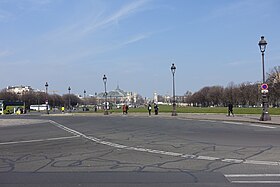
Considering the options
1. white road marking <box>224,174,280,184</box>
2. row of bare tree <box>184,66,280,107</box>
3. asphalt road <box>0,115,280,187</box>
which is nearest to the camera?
white road marking <box>224,174,280,184</box>

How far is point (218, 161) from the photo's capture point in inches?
429

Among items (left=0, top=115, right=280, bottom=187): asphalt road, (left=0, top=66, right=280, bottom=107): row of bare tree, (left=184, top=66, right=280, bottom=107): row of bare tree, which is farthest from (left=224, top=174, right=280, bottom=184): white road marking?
(left=0, top=66, right=280, bottom=107): row of bare tree

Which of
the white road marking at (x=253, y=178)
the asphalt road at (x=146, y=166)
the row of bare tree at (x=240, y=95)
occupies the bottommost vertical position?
the asphalt road at (x=146, y=166)

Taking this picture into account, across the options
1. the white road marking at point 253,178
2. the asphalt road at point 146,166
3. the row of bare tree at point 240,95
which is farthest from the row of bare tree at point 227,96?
the white road marking at point 253,178

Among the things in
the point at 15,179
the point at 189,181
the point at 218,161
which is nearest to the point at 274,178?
the point at 189,181

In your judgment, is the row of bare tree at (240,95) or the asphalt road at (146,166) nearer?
the asphalt road at (146,166)

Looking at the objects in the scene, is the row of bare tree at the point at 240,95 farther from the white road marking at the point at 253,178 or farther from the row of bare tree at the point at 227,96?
the white road marking at the point at 253,178

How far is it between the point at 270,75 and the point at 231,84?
2007 inches

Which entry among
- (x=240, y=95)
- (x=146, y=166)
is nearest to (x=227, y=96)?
(x=240, y=95)

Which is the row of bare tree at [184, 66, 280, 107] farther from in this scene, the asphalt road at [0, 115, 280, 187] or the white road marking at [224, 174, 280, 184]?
the white road marking at [224, 174, 280, 184]

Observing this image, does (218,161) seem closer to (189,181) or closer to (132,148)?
(189,181)

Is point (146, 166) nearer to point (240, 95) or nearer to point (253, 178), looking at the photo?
point (253, 178)

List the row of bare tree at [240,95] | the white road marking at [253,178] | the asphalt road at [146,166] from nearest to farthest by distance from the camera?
the white road marking at [253,178]
the asphalt road at [146,166]
the row of bare tree at [240,95]

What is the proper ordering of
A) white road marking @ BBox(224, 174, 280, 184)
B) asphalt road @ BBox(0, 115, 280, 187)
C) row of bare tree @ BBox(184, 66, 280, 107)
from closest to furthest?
white road marking @ BBox(224, 174, 280, 184)
asphalt road @ BBox(0, 115, 280, 187)
row of bare tree @ BBox(184, 66, 280, 107)
